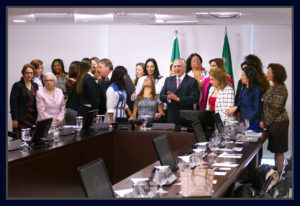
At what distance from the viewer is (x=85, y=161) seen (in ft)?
16.0

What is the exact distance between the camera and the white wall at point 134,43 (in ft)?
28.8

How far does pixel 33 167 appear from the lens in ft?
12.2

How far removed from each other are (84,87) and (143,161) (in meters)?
1.38

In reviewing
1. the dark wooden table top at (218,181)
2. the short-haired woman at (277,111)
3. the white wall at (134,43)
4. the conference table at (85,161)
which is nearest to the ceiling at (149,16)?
the white wall at (134,43)

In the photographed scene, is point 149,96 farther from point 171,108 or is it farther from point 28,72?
point 28,72

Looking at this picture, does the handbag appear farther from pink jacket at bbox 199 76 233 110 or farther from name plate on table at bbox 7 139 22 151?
pink jacket at bbox 199 76 233 110

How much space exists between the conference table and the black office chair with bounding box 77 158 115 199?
9.5 inches

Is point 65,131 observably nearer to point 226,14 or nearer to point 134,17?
point 134,17

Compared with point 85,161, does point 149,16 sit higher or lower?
A: higher

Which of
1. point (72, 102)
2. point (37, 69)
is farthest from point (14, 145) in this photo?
point (37, 69)

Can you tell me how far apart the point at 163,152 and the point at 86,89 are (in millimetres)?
2964

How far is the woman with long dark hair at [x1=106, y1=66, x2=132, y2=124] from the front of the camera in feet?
20.7

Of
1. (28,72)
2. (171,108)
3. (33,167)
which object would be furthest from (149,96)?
(33,167)

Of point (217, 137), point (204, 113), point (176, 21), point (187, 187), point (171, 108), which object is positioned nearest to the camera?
point (187, 187)
